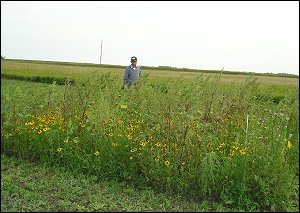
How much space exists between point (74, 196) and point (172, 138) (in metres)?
1.28

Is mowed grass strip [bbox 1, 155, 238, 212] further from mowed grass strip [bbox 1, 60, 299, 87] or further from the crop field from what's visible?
mowed grass strip [bbox 1, 60, 299, 87]

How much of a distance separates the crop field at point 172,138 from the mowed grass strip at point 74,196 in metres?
0.17

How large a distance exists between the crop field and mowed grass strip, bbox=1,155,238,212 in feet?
0.54

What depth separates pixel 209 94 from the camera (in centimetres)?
448

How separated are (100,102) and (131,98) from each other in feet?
2.94

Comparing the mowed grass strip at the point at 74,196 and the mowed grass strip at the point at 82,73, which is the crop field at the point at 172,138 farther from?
the mowed grass strip at the point at 82,73

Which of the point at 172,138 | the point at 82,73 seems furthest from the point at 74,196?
the point at 82,73

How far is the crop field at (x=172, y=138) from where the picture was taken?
10.7 feet

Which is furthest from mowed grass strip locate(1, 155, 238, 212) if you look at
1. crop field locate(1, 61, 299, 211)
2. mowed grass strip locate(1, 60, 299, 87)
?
mowed grass strip locate(1, 60, 299, 87)

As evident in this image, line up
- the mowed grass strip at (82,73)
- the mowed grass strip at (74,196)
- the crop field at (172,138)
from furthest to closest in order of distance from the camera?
the mowed grass strip at (82,73)
the crop field at (172,138)
the mowed grass strip at (74,196)

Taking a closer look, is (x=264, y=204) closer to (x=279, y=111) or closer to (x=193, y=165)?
(x=193, y=165)

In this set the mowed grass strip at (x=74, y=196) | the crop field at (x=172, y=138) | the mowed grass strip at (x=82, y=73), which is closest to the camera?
the mowed grass strip at (x=74, y=196)

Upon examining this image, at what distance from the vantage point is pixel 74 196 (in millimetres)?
3338

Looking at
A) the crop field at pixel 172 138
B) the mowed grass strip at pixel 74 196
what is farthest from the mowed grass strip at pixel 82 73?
the mowed grass strip at pixel 74 196
